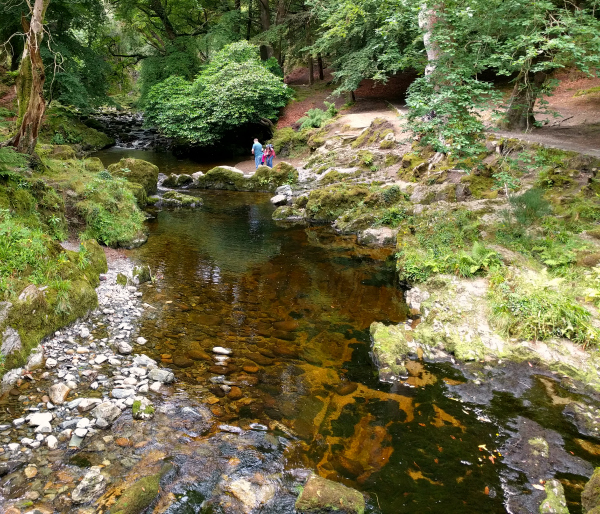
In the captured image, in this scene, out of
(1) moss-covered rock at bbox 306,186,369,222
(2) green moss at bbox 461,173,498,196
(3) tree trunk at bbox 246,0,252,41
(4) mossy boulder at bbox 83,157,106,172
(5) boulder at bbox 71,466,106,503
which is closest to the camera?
(5) boulder at bbox 71,466,106,503

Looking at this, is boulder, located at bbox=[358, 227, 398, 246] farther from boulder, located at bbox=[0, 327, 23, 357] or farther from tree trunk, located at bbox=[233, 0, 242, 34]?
tree trunk, located at bbox=[233, 0, 242, 34]

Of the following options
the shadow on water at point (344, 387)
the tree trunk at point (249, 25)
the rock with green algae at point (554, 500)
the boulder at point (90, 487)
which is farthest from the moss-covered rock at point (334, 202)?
the tree trunk at point (249, 25)

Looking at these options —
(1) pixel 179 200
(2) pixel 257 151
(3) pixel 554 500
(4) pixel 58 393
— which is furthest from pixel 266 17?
(3) pixel 554 500

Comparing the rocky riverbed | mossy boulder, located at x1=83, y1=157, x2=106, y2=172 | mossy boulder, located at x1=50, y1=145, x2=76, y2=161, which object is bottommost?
the rocky riverbed

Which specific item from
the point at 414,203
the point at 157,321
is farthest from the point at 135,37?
the point at 157,321

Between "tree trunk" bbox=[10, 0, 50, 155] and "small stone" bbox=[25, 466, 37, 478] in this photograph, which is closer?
"small stone" bbox=[25, 466, 37, 478]

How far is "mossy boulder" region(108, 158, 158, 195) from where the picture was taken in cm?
1532

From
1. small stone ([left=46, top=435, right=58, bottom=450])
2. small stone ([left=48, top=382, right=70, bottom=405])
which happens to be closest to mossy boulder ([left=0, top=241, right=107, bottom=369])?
small stone ([left=48, top=382, right=70, bottom=405])

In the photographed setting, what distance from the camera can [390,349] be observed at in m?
6.16

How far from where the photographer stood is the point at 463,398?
17.6 ft

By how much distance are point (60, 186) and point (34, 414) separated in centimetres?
793

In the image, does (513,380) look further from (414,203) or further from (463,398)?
(414,203)

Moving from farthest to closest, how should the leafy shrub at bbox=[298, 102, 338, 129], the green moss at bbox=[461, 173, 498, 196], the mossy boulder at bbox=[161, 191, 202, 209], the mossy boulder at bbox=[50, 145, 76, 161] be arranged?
the leafy shrub at bbox=[298, 102, 338, 129], the mossy boulder at bbox=[161, 191, 202, 209], the mossy boulder at bbox=[50, 145, 76, 161], the green moss at bbox=[461, 173, 498, 196]

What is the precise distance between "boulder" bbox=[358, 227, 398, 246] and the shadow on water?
6.14 feet
